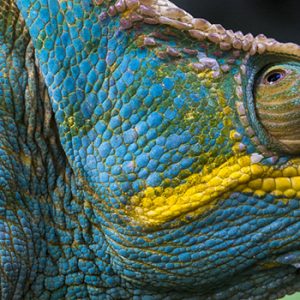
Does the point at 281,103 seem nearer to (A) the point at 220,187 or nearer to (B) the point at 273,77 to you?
(B) the point at 273,77

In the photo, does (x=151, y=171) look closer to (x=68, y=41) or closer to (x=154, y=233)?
(x=154, y=233)

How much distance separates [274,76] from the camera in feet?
8.87

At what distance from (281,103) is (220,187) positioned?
0.29m

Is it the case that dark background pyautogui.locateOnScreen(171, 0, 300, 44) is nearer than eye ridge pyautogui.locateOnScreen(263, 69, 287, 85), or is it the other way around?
eye ridge pyautogui.locateOnScreen(263, 69, 287, 85)

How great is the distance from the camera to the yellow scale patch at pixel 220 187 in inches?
106

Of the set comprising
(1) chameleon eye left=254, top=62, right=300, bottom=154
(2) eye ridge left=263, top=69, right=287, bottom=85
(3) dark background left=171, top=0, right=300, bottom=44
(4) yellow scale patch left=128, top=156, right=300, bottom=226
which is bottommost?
(4) yellow scale patch left=128, top=156, right=300, bottom=226

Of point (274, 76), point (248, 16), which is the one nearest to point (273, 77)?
point (274, 76)

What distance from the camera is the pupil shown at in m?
2.69

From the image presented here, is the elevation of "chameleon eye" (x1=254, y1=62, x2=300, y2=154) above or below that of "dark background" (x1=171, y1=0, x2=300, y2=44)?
below

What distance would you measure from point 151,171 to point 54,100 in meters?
0.37

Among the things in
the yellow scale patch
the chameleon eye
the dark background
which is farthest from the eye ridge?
the dark background

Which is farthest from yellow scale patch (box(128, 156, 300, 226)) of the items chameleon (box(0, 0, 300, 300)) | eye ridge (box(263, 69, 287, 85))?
eye ridge (box(263, 69, 287, 85))

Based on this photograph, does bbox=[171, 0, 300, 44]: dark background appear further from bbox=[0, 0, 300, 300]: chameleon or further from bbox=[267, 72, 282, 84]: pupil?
bbox=[267, 72, 282, 84]: pupil

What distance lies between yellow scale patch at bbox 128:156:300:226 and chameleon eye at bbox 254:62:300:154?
0.08 meters
